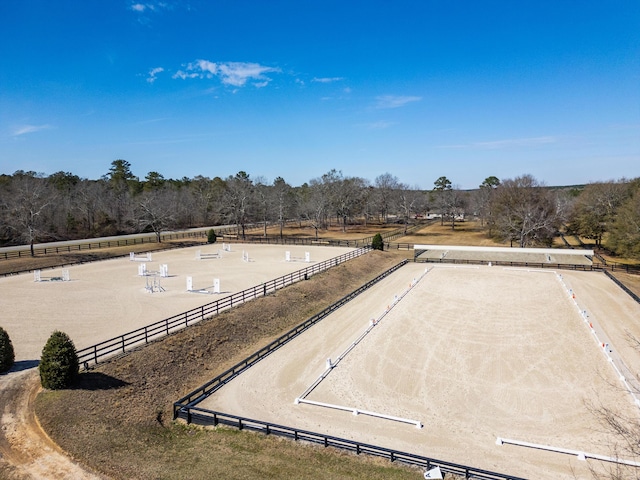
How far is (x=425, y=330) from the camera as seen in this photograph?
22.5m

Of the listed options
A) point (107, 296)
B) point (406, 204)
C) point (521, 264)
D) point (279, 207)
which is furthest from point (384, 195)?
point (107, 296)

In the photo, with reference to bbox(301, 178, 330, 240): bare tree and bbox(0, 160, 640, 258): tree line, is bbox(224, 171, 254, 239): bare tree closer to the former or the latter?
bbox(0, 160, 640, 258): tree line

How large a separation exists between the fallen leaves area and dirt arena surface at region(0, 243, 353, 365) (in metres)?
4.09

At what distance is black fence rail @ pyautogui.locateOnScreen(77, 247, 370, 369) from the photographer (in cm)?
1659

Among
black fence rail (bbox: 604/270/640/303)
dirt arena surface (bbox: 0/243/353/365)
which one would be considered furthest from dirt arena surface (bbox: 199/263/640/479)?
dirt arena surface (bbox: 0/243/353/365)

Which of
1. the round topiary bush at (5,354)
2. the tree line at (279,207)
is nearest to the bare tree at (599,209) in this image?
the tree line at (279,207)

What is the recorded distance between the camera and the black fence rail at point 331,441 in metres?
10.3

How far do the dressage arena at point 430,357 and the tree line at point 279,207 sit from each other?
66.6 feet

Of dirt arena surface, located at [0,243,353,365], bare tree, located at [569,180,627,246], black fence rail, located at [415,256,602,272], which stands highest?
bare tree, located at [569,180,627,246]

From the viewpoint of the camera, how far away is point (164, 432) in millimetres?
12852

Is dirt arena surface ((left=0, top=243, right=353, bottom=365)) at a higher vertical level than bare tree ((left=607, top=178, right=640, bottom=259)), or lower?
lower

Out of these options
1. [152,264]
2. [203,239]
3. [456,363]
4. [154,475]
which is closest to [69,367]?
[154,475]

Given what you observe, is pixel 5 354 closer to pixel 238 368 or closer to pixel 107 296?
pixel 238 368

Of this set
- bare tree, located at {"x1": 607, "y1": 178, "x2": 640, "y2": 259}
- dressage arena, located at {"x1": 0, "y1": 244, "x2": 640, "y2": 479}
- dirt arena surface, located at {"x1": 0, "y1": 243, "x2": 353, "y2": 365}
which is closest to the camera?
dressage arena, located at {"x1": 0, "y1": 244, "x2": 640, "y2": 479}
